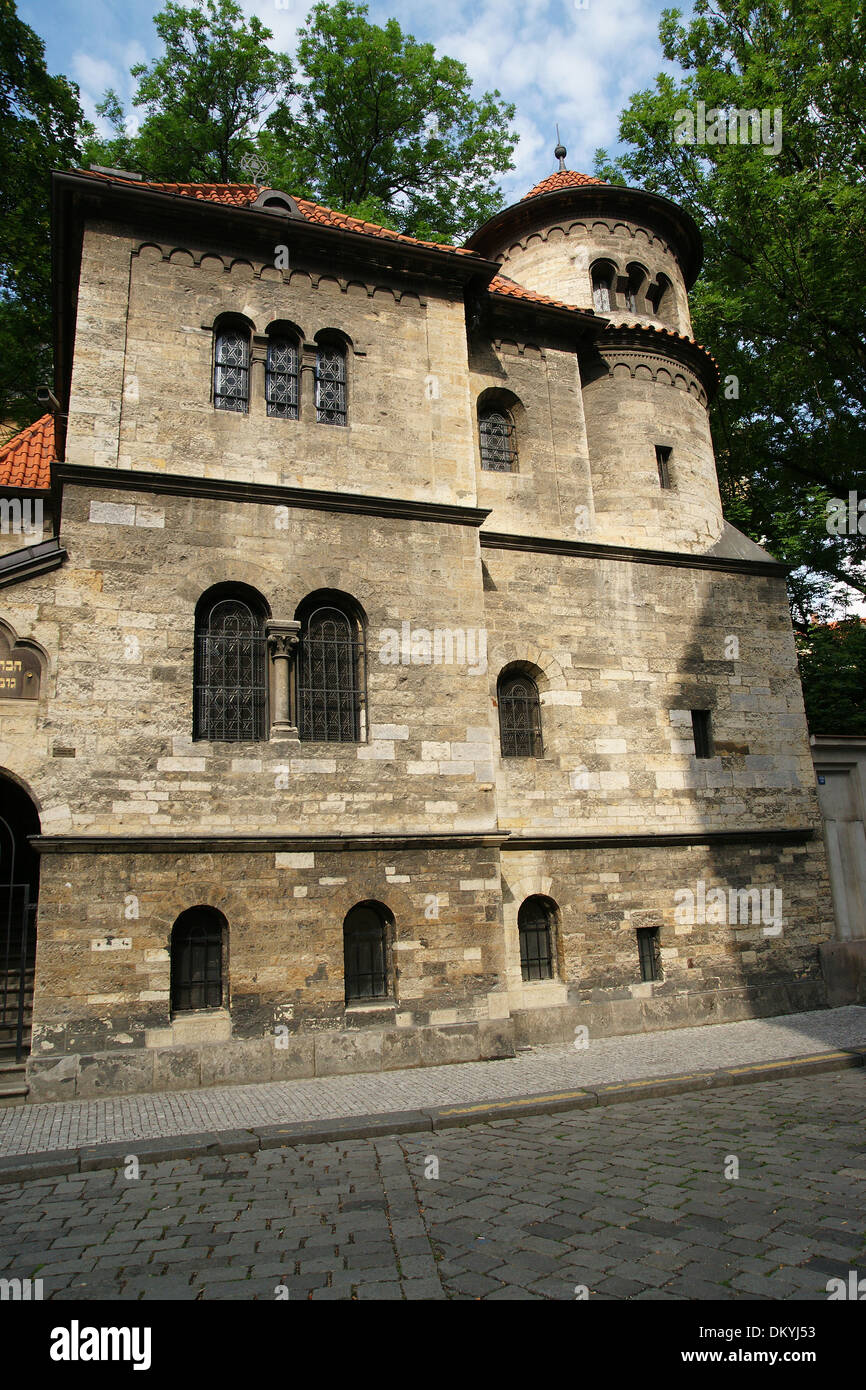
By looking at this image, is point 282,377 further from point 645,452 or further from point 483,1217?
point 483,1217

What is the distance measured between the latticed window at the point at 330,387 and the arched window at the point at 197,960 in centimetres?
702

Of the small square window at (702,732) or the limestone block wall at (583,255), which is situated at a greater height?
the limestone block wall at (583,255)

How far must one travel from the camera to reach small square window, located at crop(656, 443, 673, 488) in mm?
15658

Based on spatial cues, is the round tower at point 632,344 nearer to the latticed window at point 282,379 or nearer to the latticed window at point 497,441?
the latticed window at point 497,441

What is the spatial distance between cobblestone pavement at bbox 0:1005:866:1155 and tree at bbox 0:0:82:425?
51.5ft

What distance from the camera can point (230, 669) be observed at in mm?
10766

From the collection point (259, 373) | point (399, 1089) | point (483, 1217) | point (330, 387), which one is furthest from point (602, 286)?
point (483, 1217)

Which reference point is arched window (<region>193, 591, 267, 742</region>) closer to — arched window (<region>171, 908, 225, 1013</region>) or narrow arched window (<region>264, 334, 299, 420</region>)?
arched window (<region>171, 908, 225, 1013</region>)

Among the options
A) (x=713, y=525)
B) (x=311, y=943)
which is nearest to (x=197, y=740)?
A: (x=311, y=943)

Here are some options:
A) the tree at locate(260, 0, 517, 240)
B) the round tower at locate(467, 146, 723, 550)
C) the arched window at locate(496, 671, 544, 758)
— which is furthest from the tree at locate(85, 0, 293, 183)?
the arched window at locate(496, 671, 544, 758)

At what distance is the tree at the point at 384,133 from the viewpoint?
74.1 ft

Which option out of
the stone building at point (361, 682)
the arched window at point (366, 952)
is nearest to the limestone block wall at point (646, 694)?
the stone building at point (361, 682)
